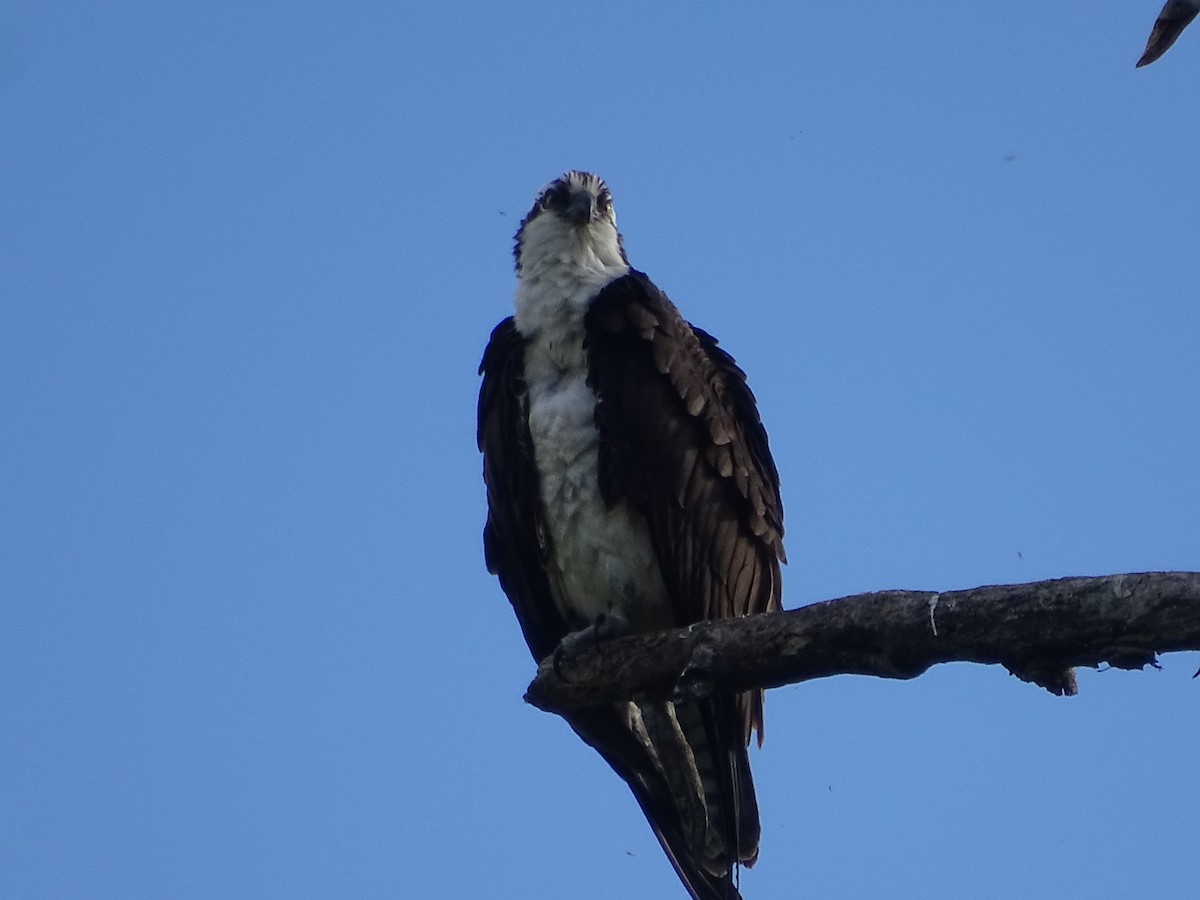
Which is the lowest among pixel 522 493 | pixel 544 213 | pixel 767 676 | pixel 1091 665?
pixel 1091 665

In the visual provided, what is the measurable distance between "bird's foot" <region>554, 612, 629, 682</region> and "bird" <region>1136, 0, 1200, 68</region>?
10.2 ft

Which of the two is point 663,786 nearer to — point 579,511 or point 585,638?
point 585,638

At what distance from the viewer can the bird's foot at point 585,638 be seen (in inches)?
237

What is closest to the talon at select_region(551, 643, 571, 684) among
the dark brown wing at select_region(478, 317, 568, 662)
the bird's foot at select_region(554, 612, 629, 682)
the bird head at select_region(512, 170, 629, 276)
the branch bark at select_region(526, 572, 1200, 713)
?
the bird's foot at select_region(554, 612, 629, 682)

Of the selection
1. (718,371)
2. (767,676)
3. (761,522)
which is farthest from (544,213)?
(767,676)

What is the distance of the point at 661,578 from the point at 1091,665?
2.19 m

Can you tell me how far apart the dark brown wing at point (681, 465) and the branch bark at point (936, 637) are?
572mm

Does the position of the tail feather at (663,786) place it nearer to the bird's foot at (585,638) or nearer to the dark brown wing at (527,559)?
the dark brown wing at (527,559)

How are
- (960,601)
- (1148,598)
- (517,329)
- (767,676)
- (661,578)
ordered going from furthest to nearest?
(517,329), (661,578), (767,676), (960,601), (1148,598)

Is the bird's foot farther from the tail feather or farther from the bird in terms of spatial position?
the bird

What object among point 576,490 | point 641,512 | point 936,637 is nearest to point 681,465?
point 641,512

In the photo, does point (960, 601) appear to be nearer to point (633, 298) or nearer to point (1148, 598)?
point (1148, 598)

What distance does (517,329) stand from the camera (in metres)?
6.71

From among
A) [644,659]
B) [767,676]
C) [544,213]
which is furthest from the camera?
[544,213]
